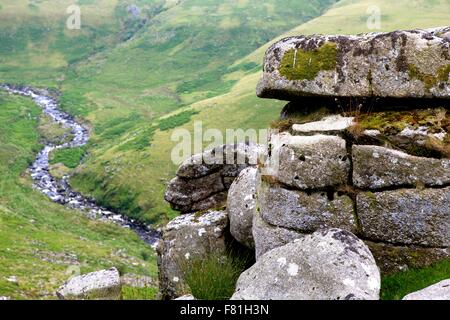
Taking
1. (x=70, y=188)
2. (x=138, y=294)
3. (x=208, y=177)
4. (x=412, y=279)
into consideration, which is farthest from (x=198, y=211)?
(x=70, y=188)

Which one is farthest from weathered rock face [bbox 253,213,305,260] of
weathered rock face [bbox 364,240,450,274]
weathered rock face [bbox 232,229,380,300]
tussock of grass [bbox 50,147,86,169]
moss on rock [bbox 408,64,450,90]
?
tussock of grass [bbox 50,147,86,169]

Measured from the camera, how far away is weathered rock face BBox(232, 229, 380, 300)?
11828 millimetres

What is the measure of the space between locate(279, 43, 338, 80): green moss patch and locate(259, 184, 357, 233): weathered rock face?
154 inches

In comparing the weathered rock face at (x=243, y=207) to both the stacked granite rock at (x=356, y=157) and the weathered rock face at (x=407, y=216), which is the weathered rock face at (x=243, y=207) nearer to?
the stacked granite rock at (x=356, y=157)

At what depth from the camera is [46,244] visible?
5944cm

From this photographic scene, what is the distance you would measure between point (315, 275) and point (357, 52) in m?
7.67

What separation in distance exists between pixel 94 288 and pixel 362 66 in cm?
1326

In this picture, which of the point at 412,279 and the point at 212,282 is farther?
the point at 212,282

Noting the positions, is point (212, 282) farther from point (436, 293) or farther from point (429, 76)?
point (429, 76)

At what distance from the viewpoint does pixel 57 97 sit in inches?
6447

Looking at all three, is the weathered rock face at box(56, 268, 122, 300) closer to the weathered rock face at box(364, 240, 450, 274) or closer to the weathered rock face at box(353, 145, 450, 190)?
the weathered rock face at box(364, 240, 450, 274)

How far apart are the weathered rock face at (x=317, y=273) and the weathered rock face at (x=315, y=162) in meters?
2.94

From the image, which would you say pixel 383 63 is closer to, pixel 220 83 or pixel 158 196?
pixel 158 196

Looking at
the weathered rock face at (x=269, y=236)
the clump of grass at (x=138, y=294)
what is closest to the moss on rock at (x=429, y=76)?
the weathered rock face at (x=269, y=236)
